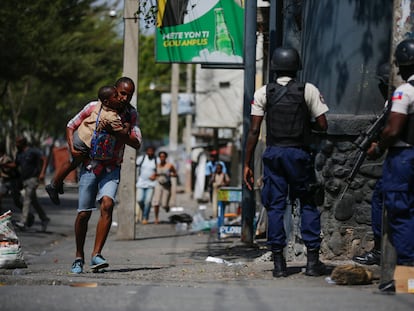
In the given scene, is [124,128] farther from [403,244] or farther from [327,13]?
[403,244]

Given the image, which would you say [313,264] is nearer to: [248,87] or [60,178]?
[60,178]

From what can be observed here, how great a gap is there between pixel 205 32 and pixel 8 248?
6755 millimetres

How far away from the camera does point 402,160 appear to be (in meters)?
6.88

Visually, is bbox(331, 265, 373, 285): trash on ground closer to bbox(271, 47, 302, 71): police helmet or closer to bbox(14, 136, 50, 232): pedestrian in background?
bbox(271, 47, 302, 71): police helmet

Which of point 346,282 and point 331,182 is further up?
point 331,182

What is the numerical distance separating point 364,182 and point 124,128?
2481mm

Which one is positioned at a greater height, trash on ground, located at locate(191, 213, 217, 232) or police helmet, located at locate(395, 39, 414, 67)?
police helmet, located at locate(395, 39, 414, 67)

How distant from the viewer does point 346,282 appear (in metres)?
7.30

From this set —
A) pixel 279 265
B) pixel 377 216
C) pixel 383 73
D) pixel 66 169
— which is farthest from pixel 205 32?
pixel 279 265

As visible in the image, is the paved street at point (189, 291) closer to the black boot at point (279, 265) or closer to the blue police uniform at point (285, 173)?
the black boot at point (279, 265)

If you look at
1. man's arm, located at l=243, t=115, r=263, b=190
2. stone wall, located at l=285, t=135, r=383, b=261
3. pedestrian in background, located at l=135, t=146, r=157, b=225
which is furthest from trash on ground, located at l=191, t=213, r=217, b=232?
man's arm, located at l=243, t=115, r=263, b=190

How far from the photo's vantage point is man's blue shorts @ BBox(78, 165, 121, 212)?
9.02m

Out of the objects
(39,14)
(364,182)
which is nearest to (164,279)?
(364,182)

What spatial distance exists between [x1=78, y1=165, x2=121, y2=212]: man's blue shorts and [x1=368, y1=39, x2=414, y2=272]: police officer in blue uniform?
2.99 metres
